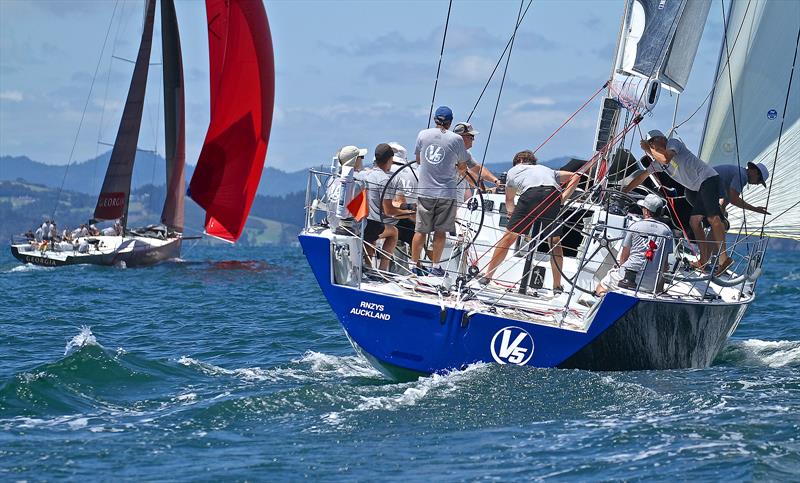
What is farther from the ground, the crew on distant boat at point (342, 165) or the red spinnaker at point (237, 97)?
the red spinnaker at point (237, 97)

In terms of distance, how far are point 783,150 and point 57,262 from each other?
77.3 ft

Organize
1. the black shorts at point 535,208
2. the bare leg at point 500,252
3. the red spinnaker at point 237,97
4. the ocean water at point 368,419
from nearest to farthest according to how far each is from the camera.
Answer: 1. the ocean water at point 368,419
2. the black shorts at point 535,208
3. the bare leg at point 500,252
4. the red spinnaker at point 237,97

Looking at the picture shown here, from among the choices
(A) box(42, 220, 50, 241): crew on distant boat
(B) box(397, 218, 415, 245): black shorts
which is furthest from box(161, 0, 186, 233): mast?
(B) box(397, 218, 415, 245): black shorts

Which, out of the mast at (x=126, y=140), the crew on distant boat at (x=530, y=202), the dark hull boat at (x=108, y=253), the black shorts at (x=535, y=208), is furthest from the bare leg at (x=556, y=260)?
the mast at (x=126, y=140)

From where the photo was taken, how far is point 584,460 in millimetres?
6629

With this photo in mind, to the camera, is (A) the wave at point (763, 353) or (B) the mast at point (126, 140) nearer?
(A) the wave at point (763, 353)

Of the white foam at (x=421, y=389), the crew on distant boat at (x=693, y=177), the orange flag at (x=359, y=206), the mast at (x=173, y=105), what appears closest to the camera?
the white foam at (x=421, y=389)

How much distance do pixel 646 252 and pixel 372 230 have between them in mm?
2417

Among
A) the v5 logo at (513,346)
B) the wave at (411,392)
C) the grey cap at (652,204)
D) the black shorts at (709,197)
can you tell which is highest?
the black shorts at (709,197)

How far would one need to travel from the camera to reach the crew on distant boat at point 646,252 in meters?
8.91

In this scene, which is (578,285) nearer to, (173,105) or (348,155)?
(348,155)

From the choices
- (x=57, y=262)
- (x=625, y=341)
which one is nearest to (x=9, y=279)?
(x=57, y=262)

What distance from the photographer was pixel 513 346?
8.79 meters

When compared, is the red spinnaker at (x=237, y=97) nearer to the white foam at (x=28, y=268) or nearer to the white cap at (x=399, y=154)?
the white foam at (x=28, y=268)
